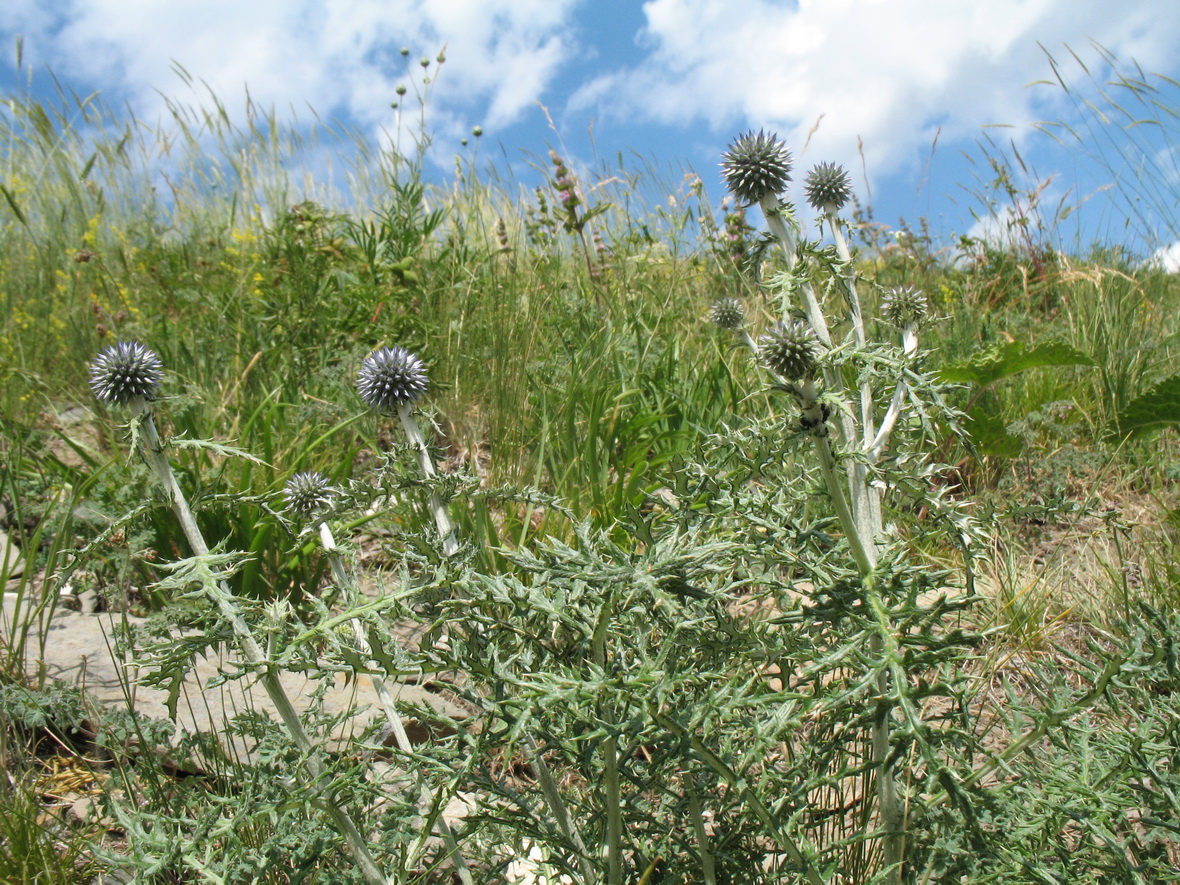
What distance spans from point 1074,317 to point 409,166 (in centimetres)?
416

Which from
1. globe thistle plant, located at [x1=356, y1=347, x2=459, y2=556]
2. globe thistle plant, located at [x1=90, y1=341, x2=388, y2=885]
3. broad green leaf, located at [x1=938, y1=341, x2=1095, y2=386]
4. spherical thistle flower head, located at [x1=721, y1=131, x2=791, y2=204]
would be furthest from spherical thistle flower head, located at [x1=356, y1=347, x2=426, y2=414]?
broad green leaf, located at [x1=938, y1=341, x2=1095, y2=386]

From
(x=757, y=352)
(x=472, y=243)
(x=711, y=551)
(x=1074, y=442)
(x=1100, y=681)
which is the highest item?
(x=472, y=243)

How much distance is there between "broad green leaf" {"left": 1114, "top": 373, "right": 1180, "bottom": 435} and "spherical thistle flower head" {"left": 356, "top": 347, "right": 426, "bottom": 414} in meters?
2.78

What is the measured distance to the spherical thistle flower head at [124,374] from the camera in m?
1.61

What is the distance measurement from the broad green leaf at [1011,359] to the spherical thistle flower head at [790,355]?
1.97 meters

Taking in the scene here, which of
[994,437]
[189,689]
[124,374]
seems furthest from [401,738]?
[994,437]

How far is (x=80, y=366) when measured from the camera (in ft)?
16.1

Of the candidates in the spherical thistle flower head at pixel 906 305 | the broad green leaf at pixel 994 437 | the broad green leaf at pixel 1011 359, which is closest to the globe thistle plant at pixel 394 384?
the spherical thistle flower head at pixel 906 305

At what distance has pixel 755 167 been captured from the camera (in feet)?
5.50

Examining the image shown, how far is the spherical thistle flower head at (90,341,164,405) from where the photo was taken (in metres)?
1.61

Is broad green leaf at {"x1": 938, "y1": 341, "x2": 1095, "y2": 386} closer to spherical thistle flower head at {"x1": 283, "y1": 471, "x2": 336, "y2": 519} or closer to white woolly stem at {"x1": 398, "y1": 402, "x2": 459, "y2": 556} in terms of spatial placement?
white woolly stem at {"x1": 398, "y1": 402, "x2": 459, "y2": 556}

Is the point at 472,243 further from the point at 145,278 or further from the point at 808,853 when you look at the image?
the point at 808,853

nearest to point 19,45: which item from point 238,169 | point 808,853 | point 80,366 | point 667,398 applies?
point 238,169

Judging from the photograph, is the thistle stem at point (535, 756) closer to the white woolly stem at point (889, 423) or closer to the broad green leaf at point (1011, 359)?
the white woolly stem at point (889, 423)
